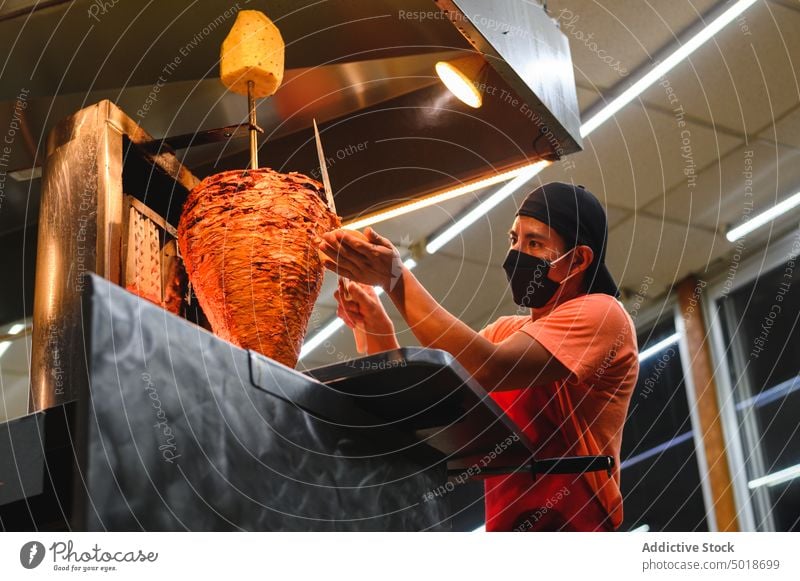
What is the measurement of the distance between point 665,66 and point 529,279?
2.22 metres

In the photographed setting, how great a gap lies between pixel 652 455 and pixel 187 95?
17.3 feet

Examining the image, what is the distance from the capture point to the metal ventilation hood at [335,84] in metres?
1.62

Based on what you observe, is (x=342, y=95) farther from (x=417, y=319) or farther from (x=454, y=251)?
(x=454, y=251)

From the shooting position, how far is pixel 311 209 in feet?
4.50

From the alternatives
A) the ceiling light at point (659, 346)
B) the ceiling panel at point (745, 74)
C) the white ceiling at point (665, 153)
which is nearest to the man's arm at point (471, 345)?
the white ceiling at point (665, 153)

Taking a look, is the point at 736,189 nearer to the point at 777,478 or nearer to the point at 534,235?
the point at 777,478

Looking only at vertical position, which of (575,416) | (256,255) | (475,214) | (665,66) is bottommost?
(575,416)

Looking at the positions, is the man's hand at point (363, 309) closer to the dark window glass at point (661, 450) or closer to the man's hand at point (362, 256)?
the man's hand at point (362, 256)

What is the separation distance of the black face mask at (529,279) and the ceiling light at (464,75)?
0.27m

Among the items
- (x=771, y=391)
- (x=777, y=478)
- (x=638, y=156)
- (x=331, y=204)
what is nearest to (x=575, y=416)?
(x=331, y=204)

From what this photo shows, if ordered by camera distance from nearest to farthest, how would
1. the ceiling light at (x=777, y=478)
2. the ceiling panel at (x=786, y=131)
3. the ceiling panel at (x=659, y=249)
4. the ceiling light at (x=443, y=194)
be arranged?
1. the ceiling light at (x=443, y=194)
2. the ceiling panel at (x=786, y=131)
3. the ceiling panel at (x=659, y=249)
4. the ceiling light at (x=777, y=478)

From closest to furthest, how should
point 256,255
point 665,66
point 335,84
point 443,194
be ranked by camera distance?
point 256,255
point 335,84
point 443,194
point 665,66

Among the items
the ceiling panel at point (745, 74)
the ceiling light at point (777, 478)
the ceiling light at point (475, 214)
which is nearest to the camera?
the ceiling panel at point (745, 74)

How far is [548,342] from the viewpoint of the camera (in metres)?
1.51
